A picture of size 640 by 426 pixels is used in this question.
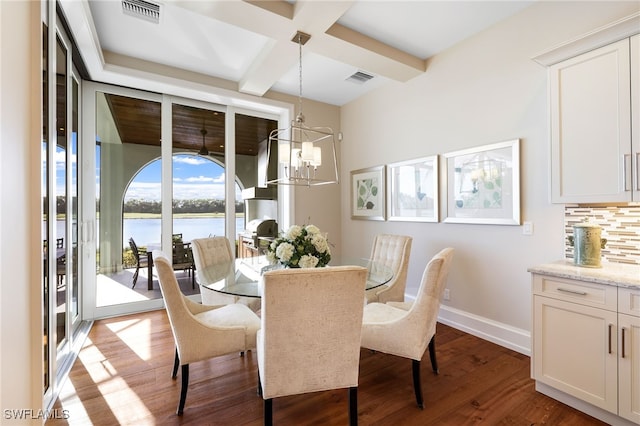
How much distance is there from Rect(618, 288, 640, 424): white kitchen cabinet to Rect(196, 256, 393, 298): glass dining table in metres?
1.33

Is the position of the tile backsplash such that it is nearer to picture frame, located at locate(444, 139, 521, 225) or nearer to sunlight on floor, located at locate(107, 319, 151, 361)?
picture frame, located at locate(444, 139, 521, 225)

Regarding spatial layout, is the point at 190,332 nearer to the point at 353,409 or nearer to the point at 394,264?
the point at 353,409

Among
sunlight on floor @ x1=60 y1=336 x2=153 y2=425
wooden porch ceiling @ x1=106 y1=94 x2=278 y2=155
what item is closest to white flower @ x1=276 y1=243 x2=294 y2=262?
sunlight on floor @ x1=60 y1=336 x2=153 y2=425

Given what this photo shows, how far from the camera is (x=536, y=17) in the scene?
2455mm

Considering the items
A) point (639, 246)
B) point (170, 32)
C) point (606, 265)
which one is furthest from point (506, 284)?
point (170, 32)

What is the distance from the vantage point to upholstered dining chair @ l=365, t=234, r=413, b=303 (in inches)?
107

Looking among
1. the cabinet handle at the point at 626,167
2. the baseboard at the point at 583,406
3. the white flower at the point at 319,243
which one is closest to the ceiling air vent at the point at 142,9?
the white flower at the point at 319,243

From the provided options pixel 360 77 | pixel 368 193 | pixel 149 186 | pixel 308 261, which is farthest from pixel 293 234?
pixel 360 77

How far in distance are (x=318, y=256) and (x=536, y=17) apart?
276 cm

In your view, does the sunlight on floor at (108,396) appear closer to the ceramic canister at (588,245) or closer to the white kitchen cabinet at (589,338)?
the white kitchen cabinet at (589,338)

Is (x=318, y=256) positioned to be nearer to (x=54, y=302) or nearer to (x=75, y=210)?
(x=54, y=302)

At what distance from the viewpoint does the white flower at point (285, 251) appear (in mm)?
2141

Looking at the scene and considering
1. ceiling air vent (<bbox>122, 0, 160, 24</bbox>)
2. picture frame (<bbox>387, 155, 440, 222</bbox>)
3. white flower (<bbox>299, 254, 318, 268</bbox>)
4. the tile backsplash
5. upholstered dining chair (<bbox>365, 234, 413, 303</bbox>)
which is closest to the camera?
the tile backsplash

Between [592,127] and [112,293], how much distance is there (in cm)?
494
